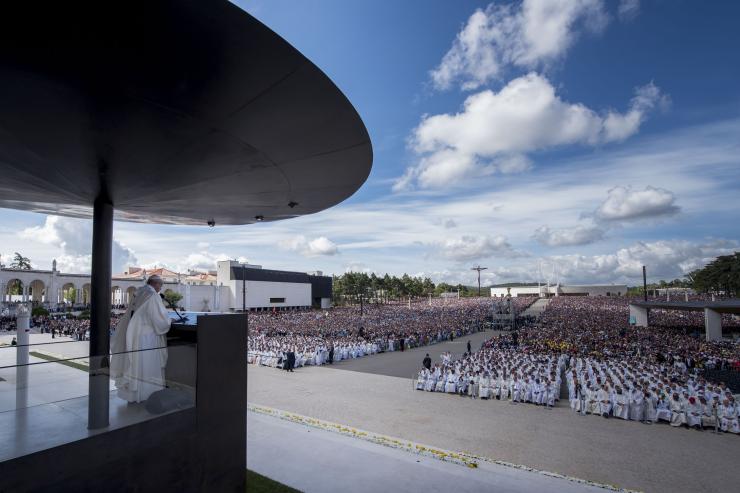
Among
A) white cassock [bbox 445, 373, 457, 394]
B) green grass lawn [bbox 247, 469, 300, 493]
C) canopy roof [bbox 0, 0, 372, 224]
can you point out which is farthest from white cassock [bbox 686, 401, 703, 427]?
canopy roof [bbox 0, 0, 372, 224]

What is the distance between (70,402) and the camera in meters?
4.58

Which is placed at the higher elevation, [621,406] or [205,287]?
[205,287]

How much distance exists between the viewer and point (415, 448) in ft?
32.0

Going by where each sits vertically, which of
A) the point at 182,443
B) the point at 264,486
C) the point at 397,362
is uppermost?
the point at 182,443

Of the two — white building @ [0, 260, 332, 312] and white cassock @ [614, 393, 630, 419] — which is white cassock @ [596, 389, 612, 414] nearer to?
white cassock @ [614, 393, 630, 419]

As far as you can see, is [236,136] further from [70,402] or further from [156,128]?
[70,402]

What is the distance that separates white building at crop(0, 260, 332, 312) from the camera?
5610 cm

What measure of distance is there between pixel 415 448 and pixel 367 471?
1.87 meters

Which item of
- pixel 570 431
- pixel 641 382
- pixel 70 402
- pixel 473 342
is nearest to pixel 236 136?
pixel 70 402

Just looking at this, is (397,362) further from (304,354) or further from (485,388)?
(485,388)

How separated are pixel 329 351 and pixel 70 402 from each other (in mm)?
19359

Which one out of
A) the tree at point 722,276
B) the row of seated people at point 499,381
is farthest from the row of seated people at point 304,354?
the tree at point 722,276

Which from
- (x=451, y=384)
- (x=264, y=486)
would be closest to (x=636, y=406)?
(x=451, y=384)

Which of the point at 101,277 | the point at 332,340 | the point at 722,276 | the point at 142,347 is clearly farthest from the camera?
the point at 722,276
